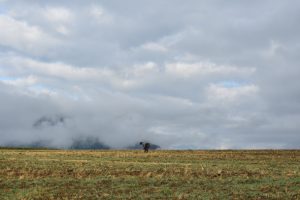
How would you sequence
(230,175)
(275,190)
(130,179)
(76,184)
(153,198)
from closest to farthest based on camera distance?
(153,198)
(275,190)
(76,184)
(130,179)
(230,175)

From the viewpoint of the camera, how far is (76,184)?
99.7ft

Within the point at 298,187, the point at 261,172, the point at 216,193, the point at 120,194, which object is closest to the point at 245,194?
the point at 216,193

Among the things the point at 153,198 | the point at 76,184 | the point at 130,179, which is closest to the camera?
the point at 153,198

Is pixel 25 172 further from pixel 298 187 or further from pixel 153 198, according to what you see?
pixel 298 187

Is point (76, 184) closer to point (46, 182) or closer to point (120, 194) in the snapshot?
point (46, 182)

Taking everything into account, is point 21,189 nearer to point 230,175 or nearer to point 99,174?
point 99,174

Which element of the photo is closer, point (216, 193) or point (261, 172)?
point (216, 193)

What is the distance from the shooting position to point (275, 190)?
27.5m

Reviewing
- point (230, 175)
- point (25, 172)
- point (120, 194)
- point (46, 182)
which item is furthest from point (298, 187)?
point (25, 172)

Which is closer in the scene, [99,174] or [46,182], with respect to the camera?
[46,182]

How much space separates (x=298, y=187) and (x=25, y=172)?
20.9 metres

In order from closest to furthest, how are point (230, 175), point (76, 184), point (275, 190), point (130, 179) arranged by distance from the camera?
point (275, 190) < point (76, 184) < point (130, 179) < point (230, 175)

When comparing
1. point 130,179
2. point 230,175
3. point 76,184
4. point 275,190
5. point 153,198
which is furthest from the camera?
point 230,175

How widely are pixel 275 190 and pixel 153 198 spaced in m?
7.57
